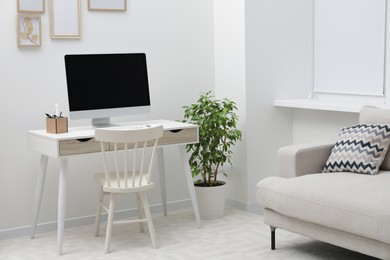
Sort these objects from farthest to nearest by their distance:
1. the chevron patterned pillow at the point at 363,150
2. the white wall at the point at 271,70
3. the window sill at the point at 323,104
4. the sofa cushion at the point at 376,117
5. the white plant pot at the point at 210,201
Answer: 1. the white wall at the point at 271,70
2. the white plant pot at the point at 210,201
3. the window sill at the point at 323,104
4. the sofa cushion at the point at 376,117
5. the chevron patterned pillow at the point at 363,150

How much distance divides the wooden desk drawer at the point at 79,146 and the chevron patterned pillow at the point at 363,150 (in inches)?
57.5

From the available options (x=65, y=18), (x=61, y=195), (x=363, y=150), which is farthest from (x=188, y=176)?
(x=65, y=18)

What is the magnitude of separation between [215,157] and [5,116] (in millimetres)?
1480

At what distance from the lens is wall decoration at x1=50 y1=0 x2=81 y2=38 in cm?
450

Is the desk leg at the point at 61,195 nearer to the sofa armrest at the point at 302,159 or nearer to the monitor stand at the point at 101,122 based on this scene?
the monitor stand at the point at 101,122

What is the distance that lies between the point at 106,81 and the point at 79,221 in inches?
41.0

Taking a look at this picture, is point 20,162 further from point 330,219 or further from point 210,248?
point 330,219

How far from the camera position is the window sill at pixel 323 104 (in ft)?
14.9

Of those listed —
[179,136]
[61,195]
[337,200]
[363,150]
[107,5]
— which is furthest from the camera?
[107,5]

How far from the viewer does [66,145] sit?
399 centimetres

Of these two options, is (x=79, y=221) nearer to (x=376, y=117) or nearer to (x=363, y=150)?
(x=363, y=150)

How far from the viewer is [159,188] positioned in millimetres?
5098

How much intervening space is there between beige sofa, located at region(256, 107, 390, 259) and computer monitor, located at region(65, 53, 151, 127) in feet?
3.63

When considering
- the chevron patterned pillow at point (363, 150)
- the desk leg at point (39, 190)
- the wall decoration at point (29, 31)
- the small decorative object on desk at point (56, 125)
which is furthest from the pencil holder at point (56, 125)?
the chevron patterned pillow at point (363, 150)
